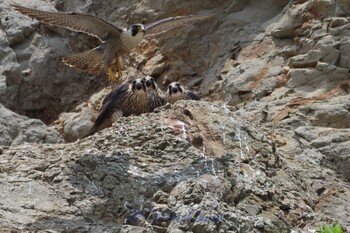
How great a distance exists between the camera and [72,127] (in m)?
10.7

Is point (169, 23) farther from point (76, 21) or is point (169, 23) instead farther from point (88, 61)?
point (76, 21)

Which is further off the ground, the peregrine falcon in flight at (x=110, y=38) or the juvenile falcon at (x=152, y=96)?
the peregrine falcon in flight at (x=110, y=38)

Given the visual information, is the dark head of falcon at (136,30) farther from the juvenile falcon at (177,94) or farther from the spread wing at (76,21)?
A: the juvenile falcon at (177,94)

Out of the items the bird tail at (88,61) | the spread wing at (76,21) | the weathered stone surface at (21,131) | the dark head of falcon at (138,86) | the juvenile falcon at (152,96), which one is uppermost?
the spread wing at (76,21)

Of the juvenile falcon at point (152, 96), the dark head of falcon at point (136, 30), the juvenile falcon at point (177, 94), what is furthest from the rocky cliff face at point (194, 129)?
the dark head of falcon at point (136, 30)

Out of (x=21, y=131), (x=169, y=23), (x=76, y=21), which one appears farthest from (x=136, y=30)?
(x=21, y=131)

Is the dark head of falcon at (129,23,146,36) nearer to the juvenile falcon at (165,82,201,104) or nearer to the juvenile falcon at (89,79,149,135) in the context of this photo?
the juvenile falcon at (89,79,149,135)

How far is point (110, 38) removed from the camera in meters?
→ 10.4

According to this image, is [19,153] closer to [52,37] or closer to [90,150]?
[90,150]

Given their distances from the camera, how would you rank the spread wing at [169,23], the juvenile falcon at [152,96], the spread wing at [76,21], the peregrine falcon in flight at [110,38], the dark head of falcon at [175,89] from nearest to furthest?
the spread wing at [76,21]
the dark head of falcon at [175,89]
the juvenile falcon at [152,96]
the peregrine falcon in flight at [110,38]
the spread wing at [169,23]

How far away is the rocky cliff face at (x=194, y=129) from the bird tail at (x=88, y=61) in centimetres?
60

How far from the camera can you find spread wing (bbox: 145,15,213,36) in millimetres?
10430

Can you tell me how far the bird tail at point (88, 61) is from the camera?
10453 mm

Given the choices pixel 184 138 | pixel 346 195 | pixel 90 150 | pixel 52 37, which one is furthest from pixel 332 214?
pixel 52 37
